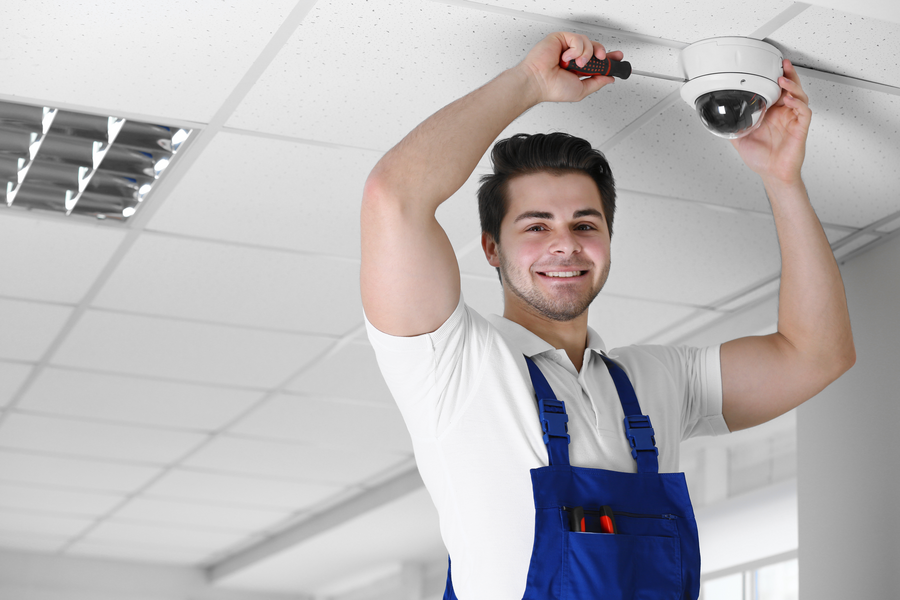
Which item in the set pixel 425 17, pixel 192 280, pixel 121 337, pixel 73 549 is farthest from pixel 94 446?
pixel 425 17

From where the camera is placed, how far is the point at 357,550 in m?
6.10

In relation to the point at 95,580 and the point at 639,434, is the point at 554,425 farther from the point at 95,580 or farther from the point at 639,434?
the point at 95,580

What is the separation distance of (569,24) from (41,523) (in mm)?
5523

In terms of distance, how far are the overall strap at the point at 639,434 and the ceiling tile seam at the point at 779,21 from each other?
67 cm

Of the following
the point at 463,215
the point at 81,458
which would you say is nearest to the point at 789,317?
the point at 463,215

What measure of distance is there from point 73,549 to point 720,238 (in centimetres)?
576

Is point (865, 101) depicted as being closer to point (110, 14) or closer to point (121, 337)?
point (110, 14)

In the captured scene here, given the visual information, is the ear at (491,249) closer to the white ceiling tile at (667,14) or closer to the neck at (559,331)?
the neck at (559,331)

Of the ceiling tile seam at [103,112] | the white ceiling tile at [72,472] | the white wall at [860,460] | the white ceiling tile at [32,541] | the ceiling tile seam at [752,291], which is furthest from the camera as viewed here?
the white ceiling tile at [32,541]

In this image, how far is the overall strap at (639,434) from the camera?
1.58 meters

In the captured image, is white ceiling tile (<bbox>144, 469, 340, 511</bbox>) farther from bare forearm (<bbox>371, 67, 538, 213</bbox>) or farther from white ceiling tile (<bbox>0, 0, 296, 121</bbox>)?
bare forearm (<bbox>371, 67, 538, 213</bbox>)

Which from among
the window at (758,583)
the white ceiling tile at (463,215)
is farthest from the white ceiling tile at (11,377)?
the window at (758,583)

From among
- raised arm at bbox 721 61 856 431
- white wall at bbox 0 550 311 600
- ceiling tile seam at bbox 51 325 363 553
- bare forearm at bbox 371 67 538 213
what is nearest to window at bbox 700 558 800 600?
ceiling tile seam at bbox 51 325 363 553

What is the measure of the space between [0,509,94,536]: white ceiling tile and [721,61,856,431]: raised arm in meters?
5.04
